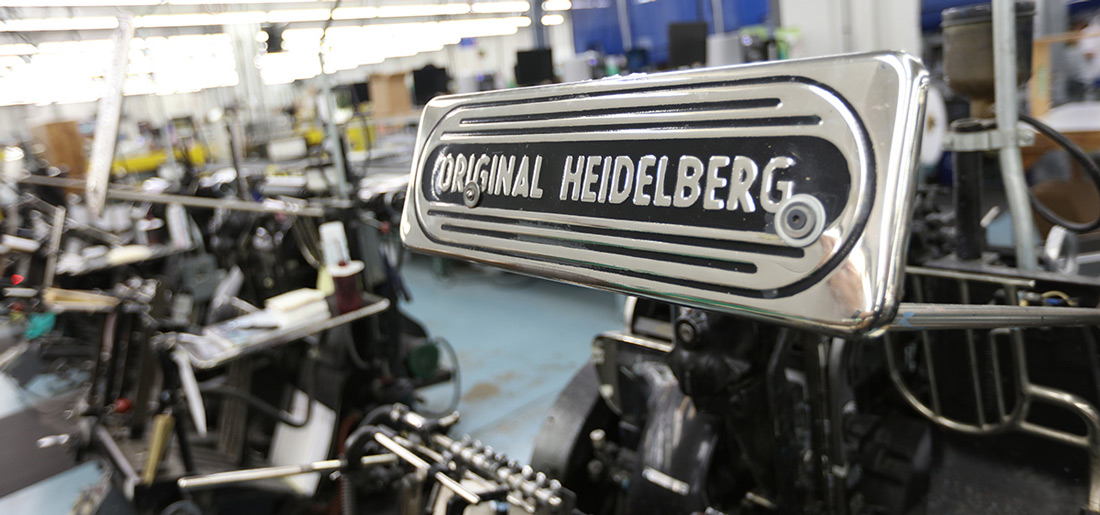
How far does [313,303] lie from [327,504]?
84cm

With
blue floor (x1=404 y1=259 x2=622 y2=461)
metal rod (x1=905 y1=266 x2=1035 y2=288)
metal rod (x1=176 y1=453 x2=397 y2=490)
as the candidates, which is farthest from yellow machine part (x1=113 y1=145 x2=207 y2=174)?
metal rod (x1=905 y1=266 x2=1035 y2=288)

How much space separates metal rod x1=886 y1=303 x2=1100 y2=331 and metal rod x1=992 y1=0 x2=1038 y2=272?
44 centimetres

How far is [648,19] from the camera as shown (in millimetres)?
12258

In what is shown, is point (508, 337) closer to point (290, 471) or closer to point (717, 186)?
point (290, 471)

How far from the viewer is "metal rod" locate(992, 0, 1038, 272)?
1.30 metres

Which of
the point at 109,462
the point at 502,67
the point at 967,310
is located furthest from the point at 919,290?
the point at 502,67

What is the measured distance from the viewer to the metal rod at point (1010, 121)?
4.25ft

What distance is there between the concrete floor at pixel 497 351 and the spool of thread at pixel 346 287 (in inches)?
38.6

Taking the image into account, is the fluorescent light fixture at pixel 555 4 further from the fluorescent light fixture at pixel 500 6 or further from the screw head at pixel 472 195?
the screw head at pixel 472 195

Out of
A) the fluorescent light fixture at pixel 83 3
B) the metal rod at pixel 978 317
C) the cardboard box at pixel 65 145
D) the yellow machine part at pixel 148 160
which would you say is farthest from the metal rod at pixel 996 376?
the yellow machine part at pixel 148 160

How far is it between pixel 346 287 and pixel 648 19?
35.3 feet

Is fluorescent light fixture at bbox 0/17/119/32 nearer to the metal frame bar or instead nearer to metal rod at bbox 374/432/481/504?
metal rod at bbox 374/432/481/504

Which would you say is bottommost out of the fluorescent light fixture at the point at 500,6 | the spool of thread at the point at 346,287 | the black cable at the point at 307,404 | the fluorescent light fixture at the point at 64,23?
the black cable at the point at 307,404

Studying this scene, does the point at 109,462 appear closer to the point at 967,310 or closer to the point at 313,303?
the point at 313,303
